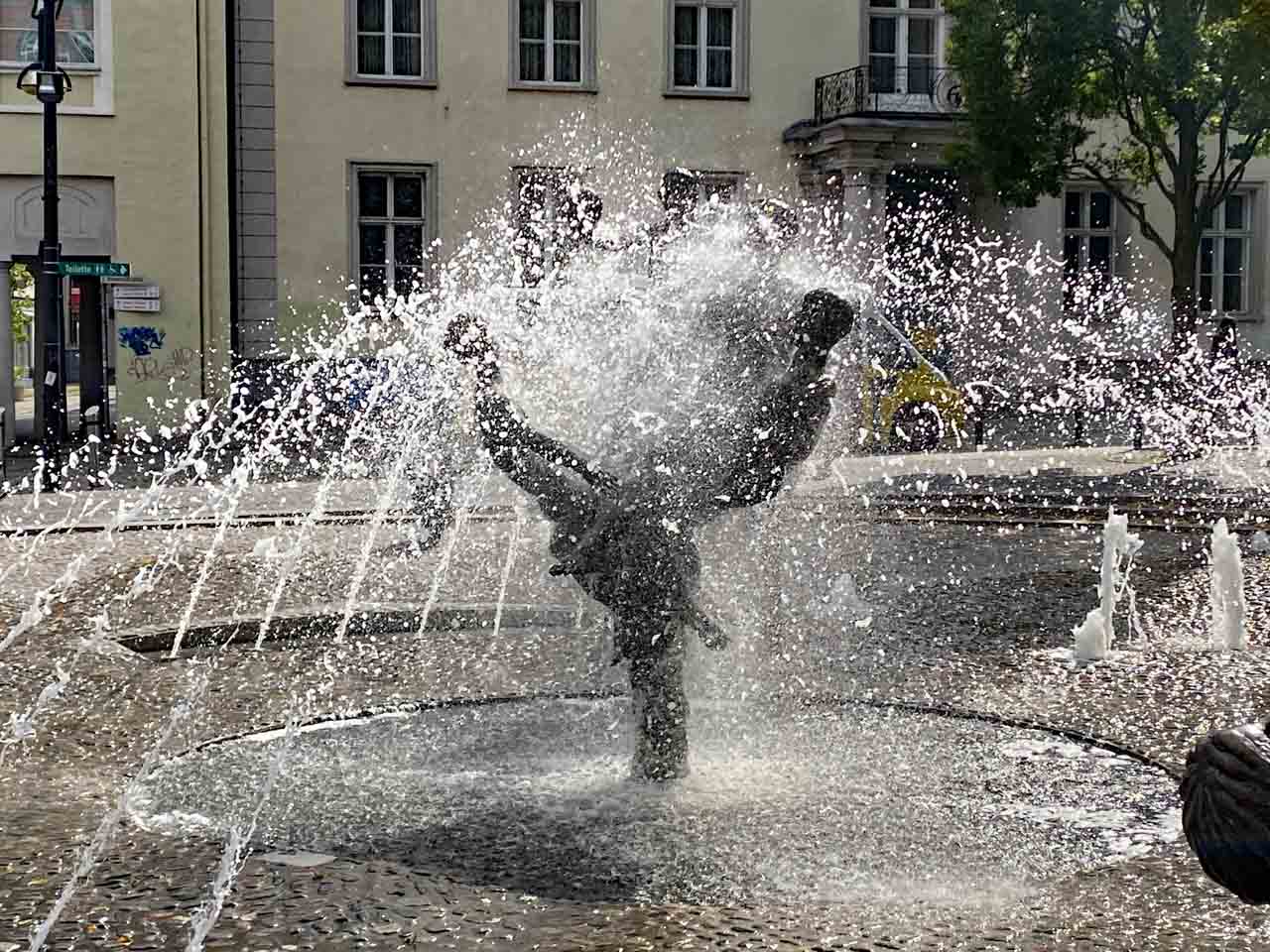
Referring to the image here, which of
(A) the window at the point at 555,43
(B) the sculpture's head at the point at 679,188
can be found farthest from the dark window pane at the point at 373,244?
(B) the sculpture's head at the point at 679,188

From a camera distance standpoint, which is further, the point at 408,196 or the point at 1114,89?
the point at 408,196

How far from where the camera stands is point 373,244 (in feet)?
93.7

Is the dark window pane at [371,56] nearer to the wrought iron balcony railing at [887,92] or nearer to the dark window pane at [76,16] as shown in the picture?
the dark window pane at [76,16]

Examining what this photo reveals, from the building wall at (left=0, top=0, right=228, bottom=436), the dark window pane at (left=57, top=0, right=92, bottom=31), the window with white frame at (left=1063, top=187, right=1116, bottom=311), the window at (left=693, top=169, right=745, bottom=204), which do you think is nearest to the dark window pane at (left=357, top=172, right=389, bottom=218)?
the building wall at (left=0, top=0, right=228, bottom=436)

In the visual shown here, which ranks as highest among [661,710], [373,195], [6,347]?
[373,195]

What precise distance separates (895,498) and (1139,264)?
51.7 feet

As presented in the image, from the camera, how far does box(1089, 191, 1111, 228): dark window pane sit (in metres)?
31.0

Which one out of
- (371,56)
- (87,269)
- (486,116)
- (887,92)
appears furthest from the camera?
(887,92)

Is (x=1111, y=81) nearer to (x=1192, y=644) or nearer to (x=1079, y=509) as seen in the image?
(x=1079, y=509)

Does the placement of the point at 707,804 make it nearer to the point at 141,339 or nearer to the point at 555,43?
the point at 141,339

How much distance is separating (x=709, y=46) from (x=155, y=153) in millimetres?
8510

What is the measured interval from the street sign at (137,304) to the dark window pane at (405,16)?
5.48m

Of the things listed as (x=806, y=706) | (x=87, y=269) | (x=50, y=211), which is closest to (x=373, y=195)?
(x=87, y=269)

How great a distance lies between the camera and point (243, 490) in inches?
703
